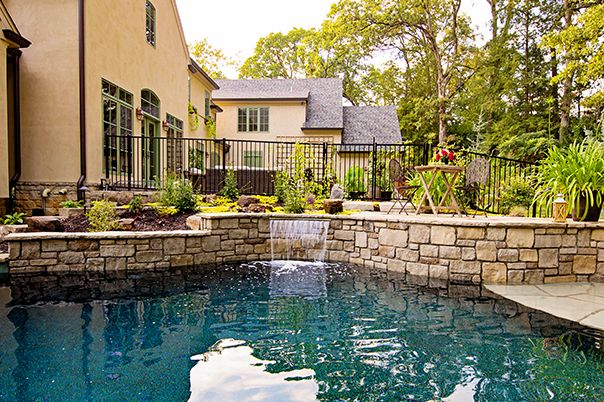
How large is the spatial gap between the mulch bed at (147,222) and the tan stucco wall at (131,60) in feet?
5.77

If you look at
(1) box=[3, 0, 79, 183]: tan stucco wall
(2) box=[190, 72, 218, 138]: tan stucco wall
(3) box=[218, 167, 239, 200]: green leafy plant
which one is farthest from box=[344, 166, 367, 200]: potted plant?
(2) box=[190, 72, 218, 138]: tan stucco wall

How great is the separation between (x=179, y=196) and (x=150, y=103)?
5.13 metres

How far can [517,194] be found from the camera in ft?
25.1

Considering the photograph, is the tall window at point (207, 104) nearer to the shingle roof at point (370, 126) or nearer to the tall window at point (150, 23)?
the tall window at point (150, 23)

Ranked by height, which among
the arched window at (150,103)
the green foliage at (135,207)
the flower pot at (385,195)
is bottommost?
the green foliage at (135,207)

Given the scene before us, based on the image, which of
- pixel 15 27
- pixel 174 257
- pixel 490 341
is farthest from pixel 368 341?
pixel 15 27

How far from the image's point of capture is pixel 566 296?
4.14 metres

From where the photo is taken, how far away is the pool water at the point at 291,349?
2.30m

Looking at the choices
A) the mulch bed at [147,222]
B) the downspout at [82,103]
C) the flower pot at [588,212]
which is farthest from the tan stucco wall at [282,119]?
the flower pot at [588,212]

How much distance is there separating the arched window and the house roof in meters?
7.74

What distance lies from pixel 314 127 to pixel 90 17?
37.6 feet

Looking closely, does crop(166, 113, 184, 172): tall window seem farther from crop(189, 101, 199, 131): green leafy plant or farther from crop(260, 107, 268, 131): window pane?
crop(260, 107, 268, 131): window pane

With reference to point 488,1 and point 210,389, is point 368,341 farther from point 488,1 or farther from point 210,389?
point 488,1

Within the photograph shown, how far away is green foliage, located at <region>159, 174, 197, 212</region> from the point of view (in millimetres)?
6688
